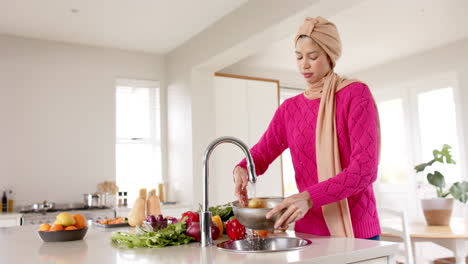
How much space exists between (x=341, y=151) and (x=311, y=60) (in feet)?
1.23

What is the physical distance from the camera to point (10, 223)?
387 centimetres

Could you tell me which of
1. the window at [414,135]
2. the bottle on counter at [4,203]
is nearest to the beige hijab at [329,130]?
A: the bottle on counter at [4,203]

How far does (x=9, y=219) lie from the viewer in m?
3.86

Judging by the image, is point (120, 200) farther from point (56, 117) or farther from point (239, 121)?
point (239, 121)

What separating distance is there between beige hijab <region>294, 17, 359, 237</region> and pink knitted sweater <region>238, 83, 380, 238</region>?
4 cm

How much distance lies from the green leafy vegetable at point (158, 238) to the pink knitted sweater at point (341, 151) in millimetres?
401

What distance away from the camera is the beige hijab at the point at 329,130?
155cm

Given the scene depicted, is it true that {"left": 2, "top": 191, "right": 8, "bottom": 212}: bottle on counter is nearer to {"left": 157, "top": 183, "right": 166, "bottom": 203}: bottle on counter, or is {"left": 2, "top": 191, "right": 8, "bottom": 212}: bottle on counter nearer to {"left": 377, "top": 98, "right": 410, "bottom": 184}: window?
{"left": 157, "top": 183, "right": 166, "bottom": 203}: bottle on counter

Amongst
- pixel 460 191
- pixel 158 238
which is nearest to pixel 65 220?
pixel 158 238

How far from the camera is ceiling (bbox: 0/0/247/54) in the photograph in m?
3.81

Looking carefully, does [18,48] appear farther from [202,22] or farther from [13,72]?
[202,22]

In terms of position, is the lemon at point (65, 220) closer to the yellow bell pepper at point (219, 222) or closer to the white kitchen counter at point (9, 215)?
the yellow bell pepper at point (219, 222)

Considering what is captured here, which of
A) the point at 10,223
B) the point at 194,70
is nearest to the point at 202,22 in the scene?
the point at 194,70

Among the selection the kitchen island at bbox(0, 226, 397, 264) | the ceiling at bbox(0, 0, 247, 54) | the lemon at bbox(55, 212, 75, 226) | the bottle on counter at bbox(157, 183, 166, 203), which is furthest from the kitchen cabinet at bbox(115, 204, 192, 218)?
the kitchen island at bbox(0, 226, 397, 264)
